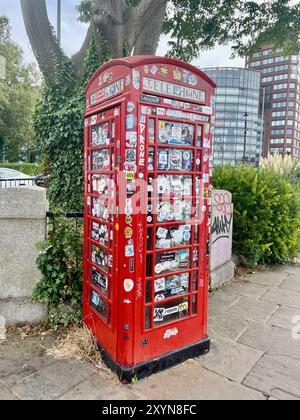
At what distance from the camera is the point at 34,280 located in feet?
11.9

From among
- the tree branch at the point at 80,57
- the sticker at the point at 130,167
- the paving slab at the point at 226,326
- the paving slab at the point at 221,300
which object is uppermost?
the tree branch at the point at 80,57

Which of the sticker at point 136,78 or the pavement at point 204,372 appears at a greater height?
the sticker at point 136,78

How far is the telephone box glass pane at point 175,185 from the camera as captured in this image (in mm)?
2816

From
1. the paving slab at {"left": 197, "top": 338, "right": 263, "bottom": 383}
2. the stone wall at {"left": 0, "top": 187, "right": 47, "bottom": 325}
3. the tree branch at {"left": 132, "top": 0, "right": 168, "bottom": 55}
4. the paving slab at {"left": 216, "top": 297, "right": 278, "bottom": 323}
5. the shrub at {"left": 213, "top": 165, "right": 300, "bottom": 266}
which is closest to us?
the paving slab at {"left": 197, "top": 338, "right": 263, "bottom": 383}

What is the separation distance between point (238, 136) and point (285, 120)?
27094mm

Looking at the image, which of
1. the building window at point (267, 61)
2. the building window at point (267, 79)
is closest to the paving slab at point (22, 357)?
the building window at point (267, 79)

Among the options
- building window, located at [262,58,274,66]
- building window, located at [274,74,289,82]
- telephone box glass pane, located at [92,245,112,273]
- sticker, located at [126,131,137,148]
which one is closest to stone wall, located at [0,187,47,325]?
telephone box glass pane, located at [92,245,112,273]

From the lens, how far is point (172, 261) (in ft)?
9.85

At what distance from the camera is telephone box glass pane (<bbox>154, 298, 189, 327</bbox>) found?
9.64ft

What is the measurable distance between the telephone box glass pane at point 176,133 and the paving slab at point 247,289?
302 cm

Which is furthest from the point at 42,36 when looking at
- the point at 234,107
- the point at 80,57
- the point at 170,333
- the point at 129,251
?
the point at 234,107

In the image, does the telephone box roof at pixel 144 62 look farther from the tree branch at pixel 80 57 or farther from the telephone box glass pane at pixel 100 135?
the tree branch at pixel 80 57

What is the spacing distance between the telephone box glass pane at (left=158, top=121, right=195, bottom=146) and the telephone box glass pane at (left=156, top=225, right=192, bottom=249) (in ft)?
2.58

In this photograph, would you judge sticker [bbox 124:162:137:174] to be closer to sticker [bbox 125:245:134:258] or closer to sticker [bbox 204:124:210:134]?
sticker [bbox 125:245:134:258]
